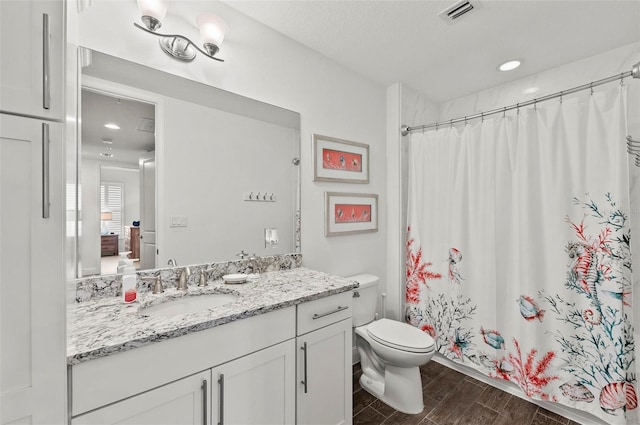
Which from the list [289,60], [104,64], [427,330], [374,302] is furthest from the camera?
[427,330]

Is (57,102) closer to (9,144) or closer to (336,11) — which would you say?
(9,144)

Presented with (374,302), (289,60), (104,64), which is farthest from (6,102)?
(374,302)

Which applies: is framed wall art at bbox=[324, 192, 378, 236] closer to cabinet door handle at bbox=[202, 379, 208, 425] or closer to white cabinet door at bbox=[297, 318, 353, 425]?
white cabinet door at bbox=[297, 318, 353, 425]

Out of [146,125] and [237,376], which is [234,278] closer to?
[237,376]

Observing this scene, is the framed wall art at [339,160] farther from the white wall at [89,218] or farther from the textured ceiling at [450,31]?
the white wall at [89,218]

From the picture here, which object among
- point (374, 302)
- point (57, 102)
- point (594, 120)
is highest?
point (594, 120)

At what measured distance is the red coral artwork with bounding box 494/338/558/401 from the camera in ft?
5.59

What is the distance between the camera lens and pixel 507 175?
1931mm

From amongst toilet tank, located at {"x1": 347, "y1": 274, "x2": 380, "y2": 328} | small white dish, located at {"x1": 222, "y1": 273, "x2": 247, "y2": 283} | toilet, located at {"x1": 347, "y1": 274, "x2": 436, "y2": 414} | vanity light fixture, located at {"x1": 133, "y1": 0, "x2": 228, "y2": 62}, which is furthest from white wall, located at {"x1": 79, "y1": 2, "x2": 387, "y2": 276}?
small white dish, located at {"x1": 222, "y1": 273, "x2": 247, "y2": 283}

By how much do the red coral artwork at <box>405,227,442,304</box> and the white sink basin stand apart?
64.8 inches

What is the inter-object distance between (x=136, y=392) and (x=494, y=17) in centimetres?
244

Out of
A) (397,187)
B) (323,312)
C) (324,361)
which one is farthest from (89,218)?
(397,187)

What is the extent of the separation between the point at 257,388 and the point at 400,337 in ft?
3.53

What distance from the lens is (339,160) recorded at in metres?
2.09
